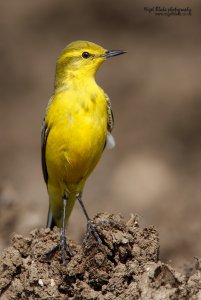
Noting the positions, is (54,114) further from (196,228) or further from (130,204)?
(130,204)

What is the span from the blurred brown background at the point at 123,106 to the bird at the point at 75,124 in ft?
7.18

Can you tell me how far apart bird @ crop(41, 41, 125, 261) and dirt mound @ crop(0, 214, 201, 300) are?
139cm

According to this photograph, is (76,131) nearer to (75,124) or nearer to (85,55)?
(75,124)

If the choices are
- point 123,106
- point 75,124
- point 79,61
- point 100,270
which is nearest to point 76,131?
point 75,124

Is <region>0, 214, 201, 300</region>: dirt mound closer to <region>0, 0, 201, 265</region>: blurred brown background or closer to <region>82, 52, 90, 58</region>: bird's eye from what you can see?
<region>82, 52, 90, 58</region>: bird's eye

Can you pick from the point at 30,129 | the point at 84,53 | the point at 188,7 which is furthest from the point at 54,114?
the point at 188,7

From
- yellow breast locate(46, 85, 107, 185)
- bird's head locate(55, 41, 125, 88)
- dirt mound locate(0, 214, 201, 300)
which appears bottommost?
dirt mound locate(0, 214, 201, 300)

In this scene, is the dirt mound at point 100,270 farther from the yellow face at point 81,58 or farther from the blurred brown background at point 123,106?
the blurred brown background at point 123,106

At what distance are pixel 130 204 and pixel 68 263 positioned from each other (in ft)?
22.1

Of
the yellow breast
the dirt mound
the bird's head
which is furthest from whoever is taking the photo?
the bird's head

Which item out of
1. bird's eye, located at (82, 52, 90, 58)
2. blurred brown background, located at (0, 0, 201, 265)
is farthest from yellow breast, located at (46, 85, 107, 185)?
blurred brown background, located at (0, 0, 201, 265)

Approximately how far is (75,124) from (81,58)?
98 cm

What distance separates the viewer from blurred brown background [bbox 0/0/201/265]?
13.3m

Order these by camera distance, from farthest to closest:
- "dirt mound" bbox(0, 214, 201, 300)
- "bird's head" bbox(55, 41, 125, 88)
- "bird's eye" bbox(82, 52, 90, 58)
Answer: "bird's eye" bbox(82, 52, 90, 58) → "bird's head" bbox(55, 41, 125, 88) → "dirt mound" bbox(0, 214, 201, 300)
